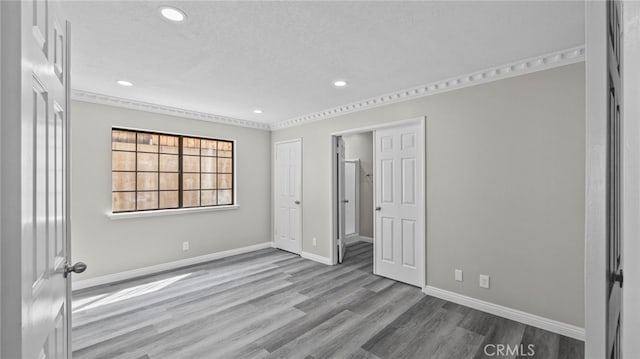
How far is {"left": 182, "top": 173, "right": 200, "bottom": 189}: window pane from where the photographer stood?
14.2 ft

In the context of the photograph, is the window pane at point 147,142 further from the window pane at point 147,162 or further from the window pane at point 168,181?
the window pane at point 168,181

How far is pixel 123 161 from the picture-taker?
376 cm

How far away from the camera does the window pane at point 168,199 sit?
410 centimetres

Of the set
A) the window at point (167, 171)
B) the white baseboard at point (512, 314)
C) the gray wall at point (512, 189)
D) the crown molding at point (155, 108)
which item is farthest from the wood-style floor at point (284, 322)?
the crown molding at point (155, 108)

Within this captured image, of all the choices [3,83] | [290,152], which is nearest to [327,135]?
[290,152]

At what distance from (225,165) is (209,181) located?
1.33ft

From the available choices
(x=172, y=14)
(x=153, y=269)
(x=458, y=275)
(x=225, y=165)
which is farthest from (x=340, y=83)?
(x=153, y=269)

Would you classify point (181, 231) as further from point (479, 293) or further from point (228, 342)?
point (479, 293)

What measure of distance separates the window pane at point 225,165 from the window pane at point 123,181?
128 cm

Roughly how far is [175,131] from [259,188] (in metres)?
1.73

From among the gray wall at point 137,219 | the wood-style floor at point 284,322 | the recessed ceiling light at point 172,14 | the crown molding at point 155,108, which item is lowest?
the wood-style floor at point 284,322

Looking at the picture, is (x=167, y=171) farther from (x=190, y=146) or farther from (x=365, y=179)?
(x=365, y=179)

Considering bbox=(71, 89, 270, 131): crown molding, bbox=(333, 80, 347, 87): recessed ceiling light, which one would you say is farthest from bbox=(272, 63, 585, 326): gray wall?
bbox=(71, 89, 270, 131): crown molding

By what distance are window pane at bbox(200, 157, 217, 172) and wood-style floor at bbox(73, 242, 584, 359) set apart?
1.76m
